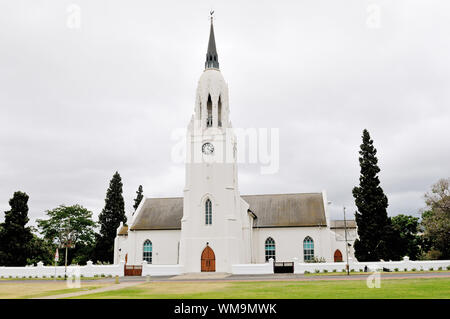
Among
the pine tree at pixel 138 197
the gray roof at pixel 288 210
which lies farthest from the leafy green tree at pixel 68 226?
the gray roof at pixel 288 210

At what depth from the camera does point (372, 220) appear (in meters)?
40.6

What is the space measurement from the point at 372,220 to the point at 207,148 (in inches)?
742

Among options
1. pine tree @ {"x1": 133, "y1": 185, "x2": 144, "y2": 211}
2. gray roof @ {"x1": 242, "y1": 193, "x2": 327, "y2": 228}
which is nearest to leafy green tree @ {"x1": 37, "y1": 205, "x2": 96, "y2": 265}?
pine tree @ {"x1": 133, "y1": 185, "x2": 144, "y2": 211}

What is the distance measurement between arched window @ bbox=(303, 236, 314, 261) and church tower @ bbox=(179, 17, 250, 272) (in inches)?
269

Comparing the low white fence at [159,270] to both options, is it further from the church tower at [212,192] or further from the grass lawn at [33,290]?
the grass lawn at [33,290]

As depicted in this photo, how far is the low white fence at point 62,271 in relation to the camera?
37.6 meters

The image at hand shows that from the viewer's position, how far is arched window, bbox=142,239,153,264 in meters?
46.9

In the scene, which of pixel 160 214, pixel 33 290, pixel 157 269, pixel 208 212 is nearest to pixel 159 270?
pixel 157 269

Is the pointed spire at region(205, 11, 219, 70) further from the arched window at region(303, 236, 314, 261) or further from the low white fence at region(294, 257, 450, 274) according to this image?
the low white fence at region(294, 257, 450, 274)

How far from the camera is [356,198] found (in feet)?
138

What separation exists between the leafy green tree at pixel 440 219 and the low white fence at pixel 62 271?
100 feet
